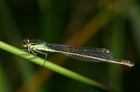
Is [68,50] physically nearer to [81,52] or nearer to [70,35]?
[81,52]

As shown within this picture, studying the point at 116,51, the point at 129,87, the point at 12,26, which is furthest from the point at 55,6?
the point at 129,87

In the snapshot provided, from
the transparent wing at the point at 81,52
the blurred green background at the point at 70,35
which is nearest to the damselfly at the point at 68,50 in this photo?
the transparent wing at the point at 81,52

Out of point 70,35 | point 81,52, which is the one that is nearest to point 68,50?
point 81,52

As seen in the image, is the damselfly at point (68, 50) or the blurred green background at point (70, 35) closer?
the damselfly at point (68, 50)

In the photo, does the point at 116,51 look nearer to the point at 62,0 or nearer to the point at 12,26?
the point at 62,0

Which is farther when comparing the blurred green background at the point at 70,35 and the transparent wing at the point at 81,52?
the blurred green background at the point at 70,35

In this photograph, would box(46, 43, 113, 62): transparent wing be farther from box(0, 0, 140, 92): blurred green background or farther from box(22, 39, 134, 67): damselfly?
box(0, 0, 140, 92): blurred green background

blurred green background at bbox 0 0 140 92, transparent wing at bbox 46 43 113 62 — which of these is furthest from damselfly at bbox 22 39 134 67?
blurred green background at bbox 0 0 140 92

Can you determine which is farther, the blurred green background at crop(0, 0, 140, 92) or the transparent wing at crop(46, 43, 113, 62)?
the blurred green background at crop(0, 0, 140, 92)

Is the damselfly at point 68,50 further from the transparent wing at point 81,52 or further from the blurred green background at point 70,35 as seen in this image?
the blurred green background at point 70,35
